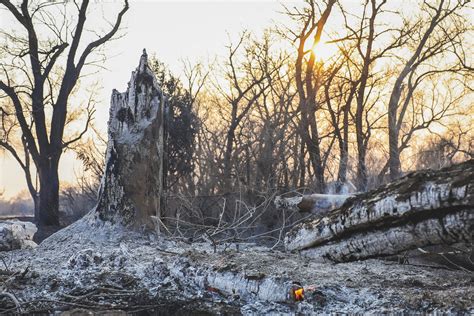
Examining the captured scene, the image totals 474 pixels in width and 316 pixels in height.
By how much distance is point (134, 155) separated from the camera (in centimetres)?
775

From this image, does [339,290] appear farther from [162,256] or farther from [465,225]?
[162,256]

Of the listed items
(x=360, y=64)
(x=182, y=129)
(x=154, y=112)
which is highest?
(x=360, y=64)

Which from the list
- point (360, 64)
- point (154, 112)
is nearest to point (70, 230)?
point (154, 112)

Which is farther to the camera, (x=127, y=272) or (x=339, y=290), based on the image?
(x=127, y=272)

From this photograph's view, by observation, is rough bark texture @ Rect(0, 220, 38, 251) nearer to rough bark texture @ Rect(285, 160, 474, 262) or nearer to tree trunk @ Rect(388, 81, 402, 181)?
rough bark texture @ Rect(285, 160, 474, 262)

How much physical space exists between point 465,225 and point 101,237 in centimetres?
466

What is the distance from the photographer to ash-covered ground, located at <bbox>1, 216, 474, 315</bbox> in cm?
427

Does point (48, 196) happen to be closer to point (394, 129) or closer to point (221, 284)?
point (394, 129)

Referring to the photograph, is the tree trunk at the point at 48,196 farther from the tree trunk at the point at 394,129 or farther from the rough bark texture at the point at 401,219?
the rough bark texture at the point at 401,219

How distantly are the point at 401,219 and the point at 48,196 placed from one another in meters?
15.6

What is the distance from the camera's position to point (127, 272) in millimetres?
5727

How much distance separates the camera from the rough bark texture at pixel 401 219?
4.35 m

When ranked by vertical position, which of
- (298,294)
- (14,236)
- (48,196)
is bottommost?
(298,294)

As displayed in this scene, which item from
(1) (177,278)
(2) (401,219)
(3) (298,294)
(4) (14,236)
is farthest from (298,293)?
(4) (14,236)
